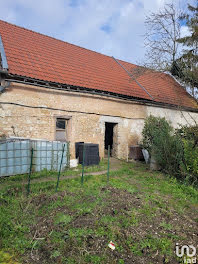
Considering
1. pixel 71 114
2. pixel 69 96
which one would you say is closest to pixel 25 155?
pixel 71 114

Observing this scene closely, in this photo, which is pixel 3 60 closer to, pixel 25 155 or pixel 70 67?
pixel 70 67

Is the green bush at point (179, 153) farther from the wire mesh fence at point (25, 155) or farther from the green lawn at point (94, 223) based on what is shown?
the wire mesh fence at point (25, 155)

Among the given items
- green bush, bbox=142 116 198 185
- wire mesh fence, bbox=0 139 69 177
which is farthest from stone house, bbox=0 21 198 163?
wire mesh fence, bbox=0 139 69 177

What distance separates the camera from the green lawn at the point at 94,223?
286cm

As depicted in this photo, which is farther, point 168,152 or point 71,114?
point 71,114

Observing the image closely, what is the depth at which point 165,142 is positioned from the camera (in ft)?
23.2

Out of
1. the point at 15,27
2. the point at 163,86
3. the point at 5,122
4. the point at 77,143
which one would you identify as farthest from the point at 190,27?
the point at 5,122

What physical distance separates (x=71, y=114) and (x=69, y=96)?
2.79 feet

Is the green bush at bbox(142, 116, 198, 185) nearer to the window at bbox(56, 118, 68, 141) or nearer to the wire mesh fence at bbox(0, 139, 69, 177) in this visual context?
the wire mesh fence at bbox(0, 139, 69, 177)

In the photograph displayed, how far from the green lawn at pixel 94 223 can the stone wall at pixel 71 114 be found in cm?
272

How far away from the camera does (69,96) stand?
871cm

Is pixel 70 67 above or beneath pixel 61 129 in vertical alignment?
above

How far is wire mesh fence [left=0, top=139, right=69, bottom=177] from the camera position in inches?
247

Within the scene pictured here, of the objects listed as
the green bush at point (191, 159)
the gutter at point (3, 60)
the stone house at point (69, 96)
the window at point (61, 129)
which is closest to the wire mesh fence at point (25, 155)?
the stone house at point (69, 96)
